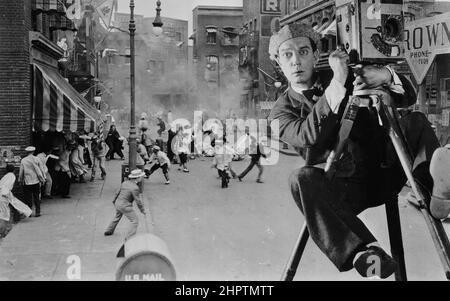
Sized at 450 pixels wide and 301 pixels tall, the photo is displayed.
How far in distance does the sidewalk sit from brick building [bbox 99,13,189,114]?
1843mm

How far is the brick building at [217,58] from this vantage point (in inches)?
245

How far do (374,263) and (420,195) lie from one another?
756 mm

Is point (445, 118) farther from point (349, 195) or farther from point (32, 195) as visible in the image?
point (32, 195)

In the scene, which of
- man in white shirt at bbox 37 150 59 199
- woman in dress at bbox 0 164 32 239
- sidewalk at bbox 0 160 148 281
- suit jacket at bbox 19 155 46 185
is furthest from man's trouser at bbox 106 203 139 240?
man in white shirt at bbox 37 150 59 199

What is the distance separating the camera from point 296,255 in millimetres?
5562

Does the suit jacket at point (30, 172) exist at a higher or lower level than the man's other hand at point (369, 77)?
lower

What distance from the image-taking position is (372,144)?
17.5ft

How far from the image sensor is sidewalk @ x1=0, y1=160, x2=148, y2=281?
6.63 m

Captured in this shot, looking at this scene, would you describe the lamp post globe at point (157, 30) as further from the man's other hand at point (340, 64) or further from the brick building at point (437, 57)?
the man's other hand at point (340, 64)

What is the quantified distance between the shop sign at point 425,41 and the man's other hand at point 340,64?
80cm

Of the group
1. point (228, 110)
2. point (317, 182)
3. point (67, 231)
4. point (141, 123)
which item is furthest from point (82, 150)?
point (317, 182)

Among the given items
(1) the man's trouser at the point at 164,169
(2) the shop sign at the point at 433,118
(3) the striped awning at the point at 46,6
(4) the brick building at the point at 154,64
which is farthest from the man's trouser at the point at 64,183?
(2) the shop sign at the point at 433,118

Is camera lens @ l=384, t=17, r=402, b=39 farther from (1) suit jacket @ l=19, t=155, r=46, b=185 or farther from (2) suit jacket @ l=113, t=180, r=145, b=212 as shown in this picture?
(1) suit jacket @ l=19, t=155, r=46, b=185
